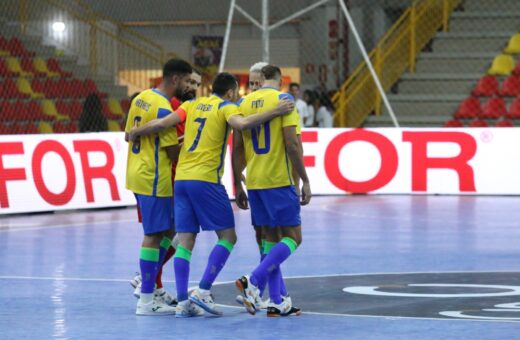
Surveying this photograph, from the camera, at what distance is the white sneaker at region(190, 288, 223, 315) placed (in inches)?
364

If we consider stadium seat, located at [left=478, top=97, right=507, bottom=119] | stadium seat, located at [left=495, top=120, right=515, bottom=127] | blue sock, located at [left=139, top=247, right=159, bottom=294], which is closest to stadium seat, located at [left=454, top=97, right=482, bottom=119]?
stadium seat, located at [left=478, top=97, right=507, bottom=119]

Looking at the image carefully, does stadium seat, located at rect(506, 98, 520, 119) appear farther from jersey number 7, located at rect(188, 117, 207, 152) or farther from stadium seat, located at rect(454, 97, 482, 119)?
jersey number 7, located at rect(188, 117, 207, 152)

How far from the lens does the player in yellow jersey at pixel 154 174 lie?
952 centimetres

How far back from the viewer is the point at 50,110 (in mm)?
25375

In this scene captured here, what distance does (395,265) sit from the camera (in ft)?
41.3

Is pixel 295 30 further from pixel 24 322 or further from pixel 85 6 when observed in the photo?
pixel 24 322

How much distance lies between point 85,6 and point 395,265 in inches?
749

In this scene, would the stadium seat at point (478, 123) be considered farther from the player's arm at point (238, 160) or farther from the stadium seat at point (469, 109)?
the player's arm at point (238, 160)

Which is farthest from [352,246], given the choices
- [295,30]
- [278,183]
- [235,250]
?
[295,30]

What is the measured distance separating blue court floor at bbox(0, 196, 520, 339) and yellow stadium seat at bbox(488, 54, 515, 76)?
963 centimetres

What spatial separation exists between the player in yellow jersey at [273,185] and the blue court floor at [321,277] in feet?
0.80

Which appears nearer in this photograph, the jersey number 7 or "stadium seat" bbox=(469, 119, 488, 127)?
the jersey number 7

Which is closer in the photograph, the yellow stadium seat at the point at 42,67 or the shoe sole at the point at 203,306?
the shoe sole at the point at 203,306

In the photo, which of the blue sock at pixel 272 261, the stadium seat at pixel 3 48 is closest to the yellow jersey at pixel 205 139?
the blue sock at pixel 272 261
